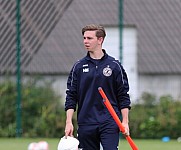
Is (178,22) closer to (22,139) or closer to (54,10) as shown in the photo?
(54,10)

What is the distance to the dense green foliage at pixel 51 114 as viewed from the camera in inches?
641

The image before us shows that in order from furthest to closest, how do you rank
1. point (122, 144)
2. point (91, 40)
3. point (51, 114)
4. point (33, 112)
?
1. point (33, 112)
2. point (51, 114)
3. point (122, 144)
4. point (91, 40)

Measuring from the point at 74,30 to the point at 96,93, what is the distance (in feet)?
40.6

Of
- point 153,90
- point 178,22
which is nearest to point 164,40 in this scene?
point 178,22

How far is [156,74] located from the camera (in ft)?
61.5

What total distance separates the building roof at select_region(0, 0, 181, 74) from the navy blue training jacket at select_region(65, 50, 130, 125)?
983 centimetres

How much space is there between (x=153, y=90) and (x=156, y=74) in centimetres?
96

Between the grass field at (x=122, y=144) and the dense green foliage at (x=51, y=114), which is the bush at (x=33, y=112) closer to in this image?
the dense green foliage at (x=51, y=114)

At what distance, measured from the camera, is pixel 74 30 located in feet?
65.1

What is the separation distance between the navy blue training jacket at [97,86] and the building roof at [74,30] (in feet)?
32.2

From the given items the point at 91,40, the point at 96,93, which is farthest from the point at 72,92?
the point at 91,40

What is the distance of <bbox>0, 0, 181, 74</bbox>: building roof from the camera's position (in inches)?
718

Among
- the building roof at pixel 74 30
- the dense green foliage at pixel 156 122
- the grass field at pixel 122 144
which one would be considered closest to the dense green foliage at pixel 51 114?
the dense green foliage at pixel 156 122

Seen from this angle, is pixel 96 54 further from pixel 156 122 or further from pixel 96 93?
pixel 156 122
